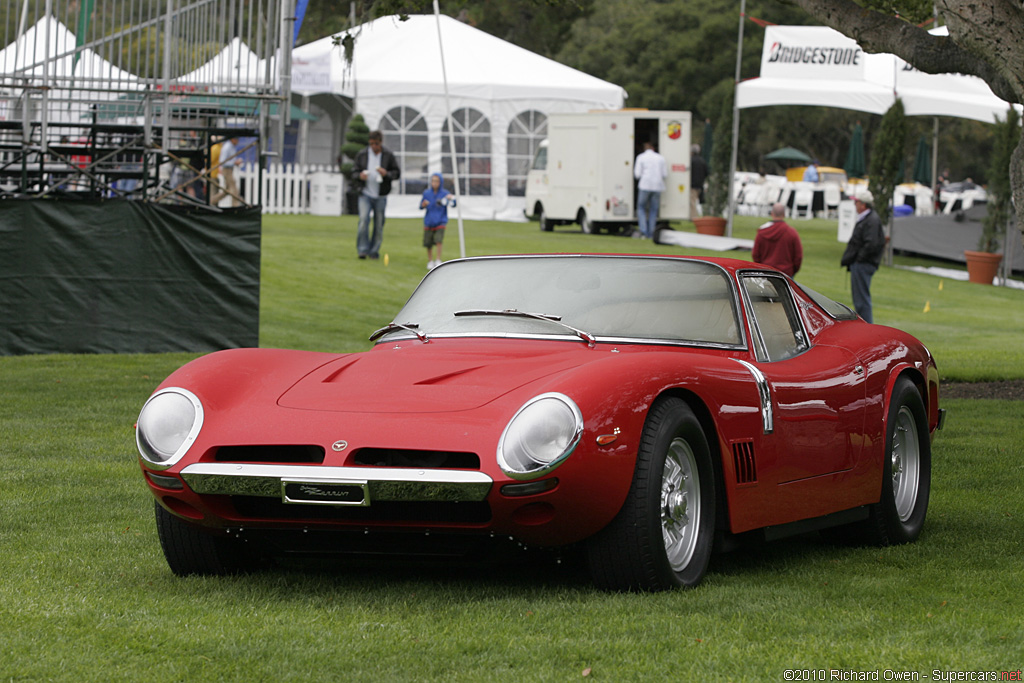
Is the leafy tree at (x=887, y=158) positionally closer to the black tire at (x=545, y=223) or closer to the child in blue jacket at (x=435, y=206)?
the black tire at (x=545, y=223)

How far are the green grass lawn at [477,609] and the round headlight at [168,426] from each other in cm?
49

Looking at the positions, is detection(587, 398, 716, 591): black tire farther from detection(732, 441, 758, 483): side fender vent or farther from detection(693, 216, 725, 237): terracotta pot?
detection(693, 216, 725, 237): terracotta pot

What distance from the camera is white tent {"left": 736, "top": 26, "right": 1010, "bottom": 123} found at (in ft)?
92.4

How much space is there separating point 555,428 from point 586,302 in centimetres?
140

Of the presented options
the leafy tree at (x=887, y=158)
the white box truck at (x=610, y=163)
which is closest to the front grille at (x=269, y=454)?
the leafy tree at (x=887, y=158)

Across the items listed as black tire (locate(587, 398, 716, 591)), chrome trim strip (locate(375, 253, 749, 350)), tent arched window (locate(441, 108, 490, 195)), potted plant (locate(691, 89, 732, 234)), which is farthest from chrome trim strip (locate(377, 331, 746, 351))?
Result: potted plant (locate(691, 89, 732, 234))

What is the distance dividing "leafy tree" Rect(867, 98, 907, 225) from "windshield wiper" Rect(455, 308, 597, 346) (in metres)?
23.8

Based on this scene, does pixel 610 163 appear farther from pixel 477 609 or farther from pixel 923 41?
pixel 477 609

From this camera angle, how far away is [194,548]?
206 inches

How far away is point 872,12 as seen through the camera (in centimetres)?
1060

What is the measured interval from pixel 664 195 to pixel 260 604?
26.5 m

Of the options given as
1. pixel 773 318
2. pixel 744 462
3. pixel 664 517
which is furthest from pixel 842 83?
pixel 664 517

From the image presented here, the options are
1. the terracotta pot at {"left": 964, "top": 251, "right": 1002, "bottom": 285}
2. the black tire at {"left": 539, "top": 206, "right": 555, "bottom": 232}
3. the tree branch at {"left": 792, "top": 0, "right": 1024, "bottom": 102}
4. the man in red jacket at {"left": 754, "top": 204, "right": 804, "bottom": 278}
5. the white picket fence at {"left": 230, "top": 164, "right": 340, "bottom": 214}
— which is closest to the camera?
the tree branch at {"left": 792, "top": 0, "right": 1024, "bottom": 102}

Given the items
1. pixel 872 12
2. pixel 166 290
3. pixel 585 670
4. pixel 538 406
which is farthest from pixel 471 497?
pixel 166 290
